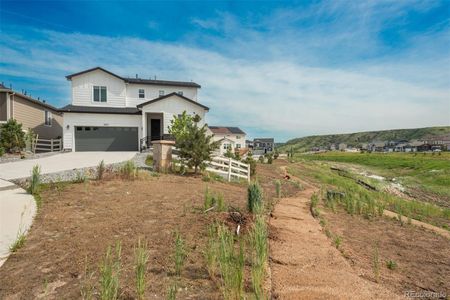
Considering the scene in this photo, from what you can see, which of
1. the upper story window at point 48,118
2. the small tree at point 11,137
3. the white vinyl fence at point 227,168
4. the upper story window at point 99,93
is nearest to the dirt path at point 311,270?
the white vinyl fence at point 227,168

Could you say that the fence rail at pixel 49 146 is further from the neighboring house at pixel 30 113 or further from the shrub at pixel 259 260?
the shrub at pixel 259 260

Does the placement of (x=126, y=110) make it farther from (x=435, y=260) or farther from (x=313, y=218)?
(x=435, y=260)

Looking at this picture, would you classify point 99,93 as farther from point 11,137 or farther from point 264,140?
point 264,140

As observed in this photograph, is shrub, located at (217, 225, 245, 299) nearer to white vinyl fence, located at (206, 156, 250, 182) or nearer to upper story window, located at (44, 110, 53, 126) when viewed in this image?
white vinyl fence, located at (206, 156, 250, 182)

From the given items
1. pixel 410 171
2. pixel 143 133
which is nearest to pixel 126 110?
pixel 143 133

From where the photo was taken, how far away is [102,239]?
4797 millimetres

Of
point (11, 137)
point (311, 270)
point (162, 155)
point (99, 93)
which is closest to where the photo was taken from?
point (311, 270)

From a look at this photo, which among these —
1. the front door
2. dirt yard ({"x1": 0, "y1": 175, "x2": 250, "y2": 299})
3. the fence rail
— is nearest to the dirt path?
dirt yard ({"x1": 0, "y1": 175, "x2": 250, "y2": 299})

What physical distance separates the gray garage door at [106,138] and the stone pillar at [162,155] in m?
14.9

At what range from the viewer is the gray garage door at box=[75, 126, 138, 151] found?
86.4 ft

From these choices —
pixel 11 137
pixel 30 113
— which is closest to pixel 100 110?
pixel 30 113

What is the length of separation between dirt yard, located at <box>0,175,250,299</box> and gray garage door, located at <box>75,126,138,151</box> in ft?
63.0

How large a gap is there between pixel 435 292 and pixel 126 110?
28.2 m

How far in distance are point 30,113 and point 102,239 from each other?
91.8ft
